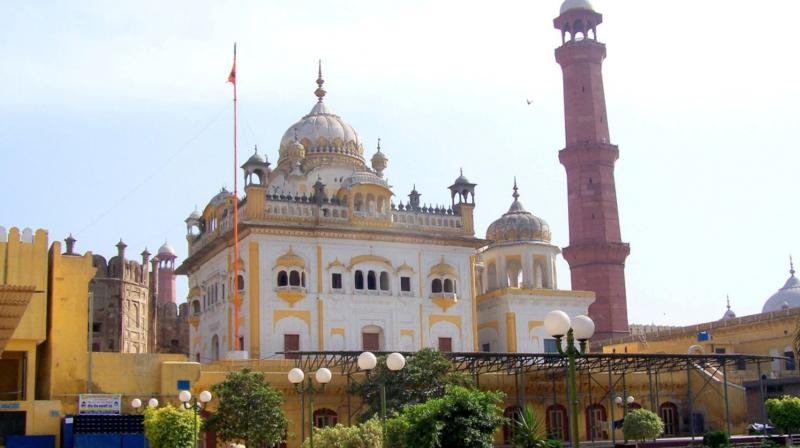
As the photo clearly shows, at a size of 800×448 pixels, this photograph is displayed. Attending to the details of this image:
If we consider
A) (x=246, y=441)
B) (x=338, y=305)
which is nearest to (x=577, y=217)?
(x=338, y=305)

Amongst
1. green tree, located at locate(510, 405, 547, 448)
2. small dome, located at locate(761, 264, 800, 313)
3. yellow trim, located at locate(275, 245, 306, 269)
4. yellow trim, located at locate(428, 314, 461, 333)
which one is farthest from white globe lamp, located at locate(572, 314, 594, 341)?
small dome, located at locate(761, 264, 800, 313)

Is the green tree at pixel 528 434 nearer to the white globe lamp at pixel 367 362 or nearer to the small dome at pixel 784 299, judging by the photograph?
the white globe lamp at pixel 367 362

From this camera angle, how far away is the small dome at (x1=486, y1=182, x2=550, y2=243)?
47.3 m

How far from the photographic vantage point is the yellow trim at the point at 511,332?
43.8 metres

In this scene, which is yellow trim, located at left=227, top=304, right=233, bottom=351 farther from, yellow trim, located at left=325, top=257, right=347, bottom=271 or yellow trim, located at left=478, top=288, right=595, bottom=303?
yellow trim, located at left=478, top=288, right=595, bottom=303

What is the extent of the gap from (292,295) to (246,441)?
11.1 m

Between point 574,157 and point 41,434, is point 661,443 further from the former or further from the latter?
point 574,157

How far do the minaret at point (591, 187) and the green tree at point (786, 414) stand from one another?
2159 centimetres

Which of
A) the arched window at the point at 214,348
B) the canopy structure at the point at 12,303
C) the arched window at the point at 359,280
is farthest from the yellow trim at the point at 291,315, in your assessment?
the canopy structure at the point at 12,303

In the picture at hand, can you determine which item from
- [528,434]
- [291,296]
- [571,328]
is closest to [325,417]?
[291,296]

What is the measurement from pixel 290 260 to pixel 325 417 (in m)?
7.22

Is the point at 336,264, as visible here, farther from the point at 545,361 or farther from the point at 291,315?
the point at 545,361

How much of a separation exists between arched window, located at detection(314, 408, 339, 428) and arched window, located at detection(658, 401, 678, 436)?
14588 mm

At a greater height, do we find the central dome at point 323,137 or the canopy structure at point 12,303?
the central dome at point 323,137
